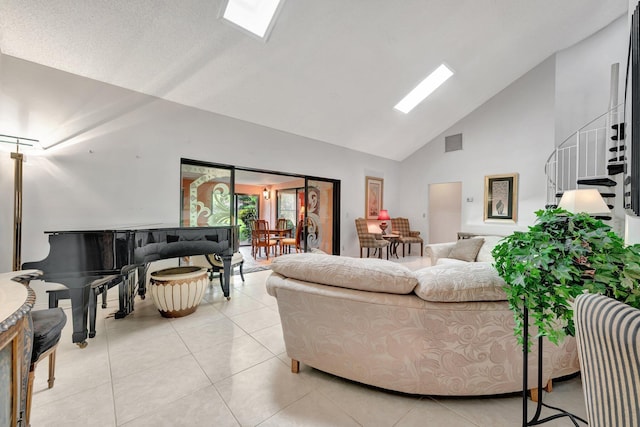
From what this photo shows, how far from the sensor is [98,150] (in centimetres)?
301

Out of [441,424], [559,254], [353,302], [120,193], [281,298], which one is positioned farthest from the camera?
[120,193]

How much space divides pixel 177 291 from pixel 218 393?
136cm

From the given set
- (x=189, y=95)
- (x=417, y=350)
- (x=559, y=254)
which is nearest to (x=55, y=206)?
(x=189, y=95)

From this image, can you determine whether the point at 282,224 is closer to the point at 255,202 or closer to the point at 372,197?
the point at 255,202

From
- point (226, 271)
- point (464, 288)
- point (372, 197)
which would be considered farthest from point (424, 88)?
point (226, 271)

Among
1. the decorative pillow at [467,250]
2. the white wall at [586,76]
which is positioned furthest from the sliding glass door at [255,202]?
the white wall at [586,76]

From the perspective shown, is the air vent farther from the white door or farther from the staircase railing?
the staircase railing

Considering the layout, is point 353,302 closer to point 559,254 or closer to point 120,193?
point 559,254

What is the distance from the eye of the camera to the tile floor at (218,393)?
4.34 ft

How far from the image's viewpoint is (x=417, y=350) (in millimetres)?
1327

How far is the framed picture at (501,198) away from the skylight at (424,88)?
2526 millimetres

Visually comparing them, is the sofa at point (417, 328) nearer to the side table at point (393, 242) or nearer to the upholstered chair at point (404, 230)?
the side table at point (393, 242)

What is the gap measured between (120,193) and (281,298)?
2.92m

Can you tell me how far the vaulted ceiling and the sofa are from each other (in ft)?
9.82
